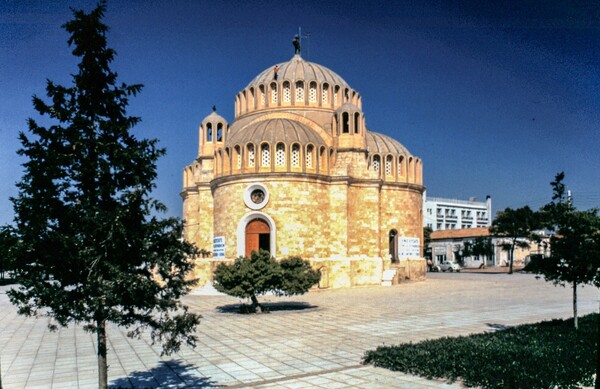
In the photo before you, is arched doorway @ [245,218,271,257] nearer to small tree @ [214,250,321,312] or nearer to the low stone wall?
the low stone wall

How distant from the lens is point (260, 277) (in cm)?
1881

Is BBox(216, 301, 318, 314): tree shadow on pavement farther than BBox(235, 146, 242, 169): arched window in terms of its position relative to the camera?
No

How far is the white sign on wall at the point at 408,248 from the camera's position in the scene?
3563 cm

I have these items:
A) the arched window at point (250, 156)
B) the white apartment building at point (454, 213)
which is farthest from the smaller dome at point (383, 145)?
the white apartment building at point (454, 213)

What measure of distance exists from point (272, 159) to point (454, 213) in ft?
235

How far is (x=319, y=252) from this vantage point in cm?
2923

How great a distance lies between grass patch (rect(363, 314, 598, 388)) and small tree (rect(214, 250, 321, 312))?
8203 millimetres

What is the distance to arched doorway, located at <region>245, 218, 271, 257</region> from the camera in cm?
2881

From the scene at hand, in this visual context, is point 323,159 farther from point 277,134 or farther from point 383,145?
point 383,145

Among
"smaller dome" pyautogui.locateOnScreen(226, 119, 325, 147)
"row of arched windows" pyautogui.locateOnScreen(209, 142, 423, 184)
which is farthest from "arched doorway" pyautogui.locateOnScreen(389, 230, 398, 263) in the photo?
"smaller dome" pyautogui.locateOnScreen(226, 119, 325, 147)

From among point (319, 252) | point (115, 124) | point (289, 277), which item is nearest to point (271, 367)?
point (115, 124)

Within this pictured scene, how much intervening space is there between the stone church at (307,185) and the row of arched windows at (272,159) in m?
0.06

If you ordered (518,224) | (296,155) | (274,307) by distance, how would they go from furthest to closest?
(518,224), (296,155), (274,307)

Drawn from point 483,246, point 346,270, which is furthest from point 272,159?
point 483,246
